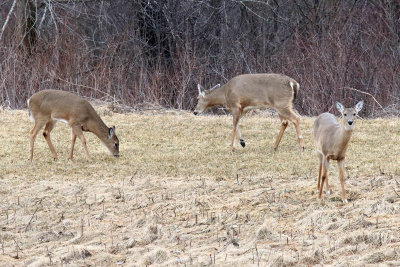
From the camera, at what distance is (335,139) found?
8.22 m

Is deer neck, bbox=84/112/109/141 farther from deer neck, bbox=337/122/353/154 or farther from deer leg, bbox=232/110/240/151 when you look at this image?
deer neck, bbox=337/122/353/154

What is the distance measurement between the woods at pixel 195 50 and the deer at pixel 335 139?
27.5 feet

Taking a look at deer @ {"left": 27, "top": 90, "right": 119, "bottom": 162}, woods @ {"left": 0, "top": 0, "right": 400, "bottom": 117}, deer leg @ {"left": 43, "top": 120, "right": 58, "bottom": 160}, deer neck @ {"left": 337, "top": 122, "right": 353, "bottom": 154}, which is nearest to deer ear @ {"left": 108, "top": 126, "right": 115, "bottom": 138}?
deer @ {"left": 27, "top": 90, "right": 119, "bottom": 162}

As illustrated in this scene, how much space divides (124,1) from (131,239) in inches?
669

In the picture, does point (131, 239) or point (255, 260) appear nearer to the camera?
point (255, 260)

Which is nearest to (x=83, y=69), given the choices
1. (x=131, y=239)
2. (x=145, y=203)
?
(x=145, y=203)

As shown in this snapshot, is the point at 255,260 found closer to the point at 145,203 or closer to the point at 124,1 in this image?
the point at 145,203

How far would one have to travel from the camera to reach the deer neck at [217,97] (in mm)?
13875

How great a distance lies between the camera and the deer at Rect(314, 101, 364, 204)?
8125mm

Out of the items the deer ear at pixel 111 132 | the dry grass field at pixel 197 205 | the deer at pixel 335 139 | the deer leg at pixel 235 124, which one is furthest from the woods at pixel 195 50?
the deer at pixel 335 139

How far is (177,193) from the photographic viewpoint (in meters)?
→ 9.38

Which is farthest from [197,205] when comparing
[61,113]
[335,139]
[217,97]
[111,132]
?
[217,97]

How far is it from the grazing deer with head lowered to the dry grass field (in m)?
0.50

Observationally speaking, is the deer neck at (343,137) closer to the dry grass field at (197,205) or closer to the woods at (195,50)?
the dry grass field at (197,205)
